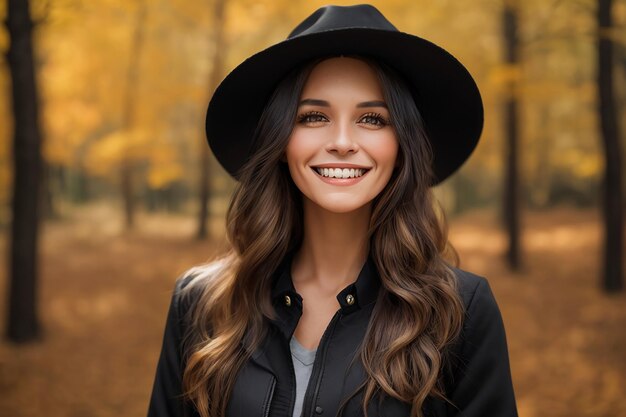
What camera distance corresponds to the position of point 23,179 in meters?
7.37

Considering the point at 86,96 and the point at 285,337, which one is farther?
the point at 86,96

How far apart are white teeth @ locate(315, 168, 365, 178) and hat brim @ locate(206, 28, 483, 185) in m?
0.40

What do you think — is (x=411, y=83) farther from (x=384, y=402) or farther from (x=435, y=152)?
(x=384, y=402)

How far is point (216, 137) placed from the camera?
2.48 metres

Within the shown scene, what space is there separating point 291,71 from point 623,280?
898 centimetres

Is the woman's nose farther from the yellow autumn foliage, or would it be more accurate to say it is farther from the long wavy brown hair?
the yellow autumn foliage

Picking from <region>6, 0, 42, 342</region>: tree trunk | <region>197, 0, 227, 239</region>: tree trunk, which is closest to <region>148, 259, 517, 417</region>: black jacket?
<region>6, 0, 42, 342</region>: tree trunk

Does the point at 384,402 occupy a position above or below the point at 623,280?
above

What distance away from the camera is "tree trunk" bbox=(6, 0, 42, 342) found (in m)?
7.08

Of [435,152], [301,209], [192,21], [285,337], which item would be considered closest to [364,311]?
[285,337]

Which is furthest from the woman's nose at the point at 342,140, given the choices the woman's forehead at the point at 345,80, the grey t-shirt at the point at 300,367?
the grey t-shirt at the point at 300,367

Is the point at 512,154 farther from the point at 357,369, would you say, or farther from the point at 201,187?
the point at 357,369

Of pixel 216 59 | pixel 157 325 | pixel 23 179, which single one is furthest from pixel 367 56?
pixel 216 59

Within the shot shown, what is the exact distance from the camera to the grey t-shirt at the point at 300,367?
2.03m
